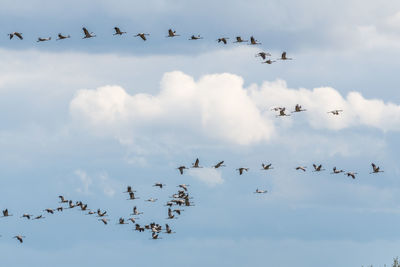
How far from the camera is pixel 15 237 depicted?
17600 centimetres

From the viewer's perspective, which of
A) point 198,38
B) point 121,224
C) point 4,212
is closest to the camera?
point 198,38

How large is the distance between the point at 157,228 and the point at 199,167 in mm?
16468

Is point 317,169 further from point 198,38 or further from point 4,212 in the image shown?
point 4,212

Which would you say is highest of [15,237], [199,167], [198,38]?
[198,38]

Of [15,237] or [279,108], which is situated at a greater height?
[279,108]

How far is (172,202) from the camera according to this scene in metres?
182

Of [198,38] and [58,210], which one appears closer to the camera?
[198,38]

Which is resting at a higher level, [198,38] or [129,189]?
[198,38]

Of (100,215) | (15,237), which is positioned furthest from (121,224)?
(15,237)

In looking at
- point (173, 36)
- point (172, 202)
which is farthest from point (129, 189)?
point (173, 36)

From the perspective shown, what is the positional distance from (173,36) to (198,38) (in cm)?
665

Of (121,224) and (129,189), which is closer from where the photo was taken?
(129,189)

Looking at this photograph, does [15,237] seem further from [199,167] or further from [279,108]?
[279,108]

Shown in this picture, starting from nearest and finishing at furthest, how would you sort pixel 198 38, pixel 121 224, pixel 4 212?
pixel 198 38
pixel 4 212
pixel 121 224
